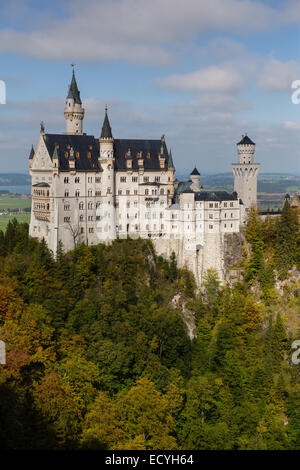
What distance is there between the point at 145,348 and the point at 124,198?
83.5ft

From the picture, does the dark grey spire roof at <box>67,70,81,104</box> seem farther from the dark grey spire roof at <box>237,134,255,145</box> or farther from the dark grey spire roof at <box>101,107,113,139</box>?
the dark grey spire roof at <box>237,134,255,145</box>

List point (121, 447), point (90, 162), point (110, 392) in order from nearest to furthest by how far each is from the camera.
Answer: point (121, 447)
point (110, 392)
point (90, 162)

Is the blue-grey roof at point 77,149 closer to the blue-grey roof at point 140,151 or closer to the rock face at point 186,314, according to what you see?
the blue-grey roof at point 140,151

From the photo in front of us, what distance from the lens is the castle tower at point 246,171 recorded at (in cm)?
7819

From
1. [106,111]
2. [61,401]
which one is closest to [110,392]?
[61,401]

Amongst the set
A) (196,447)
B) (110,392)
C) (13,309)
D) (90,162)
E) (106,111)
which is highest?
(106,111)

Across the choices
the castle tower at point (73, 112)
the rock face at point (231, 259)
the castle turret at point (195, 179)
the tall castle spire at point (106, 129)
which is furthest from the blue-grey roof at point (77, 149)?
the rock face at point (231, 259)

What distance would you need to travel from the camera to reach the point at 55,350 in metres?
54.6

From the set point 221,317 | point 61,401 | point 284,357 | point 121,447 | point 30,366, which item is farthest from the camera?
point 221,317

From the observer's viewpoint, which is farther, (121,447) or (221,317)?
(221,317)

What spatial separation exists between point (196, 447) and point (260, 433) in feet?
21.9

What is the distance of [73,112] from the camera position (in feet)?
259

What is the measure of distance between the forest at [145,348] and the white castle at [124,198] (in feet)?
8.41

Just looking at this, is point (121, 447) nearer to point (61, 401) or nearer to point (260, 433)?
point (61, 401)
